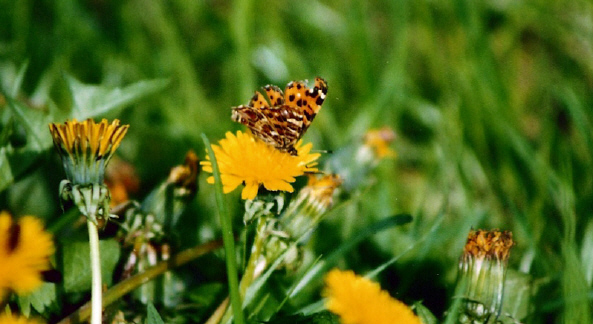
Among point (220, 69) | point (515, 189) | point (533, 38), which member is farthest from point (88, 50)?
point (533, 38)

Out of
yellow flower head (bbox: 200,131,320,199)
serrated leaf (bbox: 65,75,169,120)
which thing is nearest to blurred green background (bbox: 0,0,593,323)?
serrated leaf (bbox: 65,75,169,120)

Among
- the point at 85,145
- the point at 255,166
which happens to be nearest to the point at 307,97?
the point at 255,166

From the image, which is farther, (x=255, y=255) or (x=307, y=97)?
(x=307, y=97)

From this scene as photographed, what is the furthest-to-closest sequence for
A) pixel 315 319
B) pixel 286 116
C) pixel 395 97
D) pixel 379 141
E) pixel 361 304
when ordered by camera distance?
pixel 395 97
pixel 379 141
pixel 286 116
pixel 315 319
pixel 361 304

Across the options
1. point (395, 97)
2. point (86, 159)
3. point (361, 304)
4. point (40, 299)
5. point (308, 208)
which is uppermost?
point (395, 97)

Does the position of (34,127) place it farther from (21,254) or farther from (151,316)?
(151,316)

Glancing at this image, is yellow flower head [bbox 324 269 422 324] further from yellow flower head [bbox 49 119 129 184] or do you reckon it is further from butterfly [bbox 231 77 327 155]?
yellow flower head [bbox 49 119 129 184]
